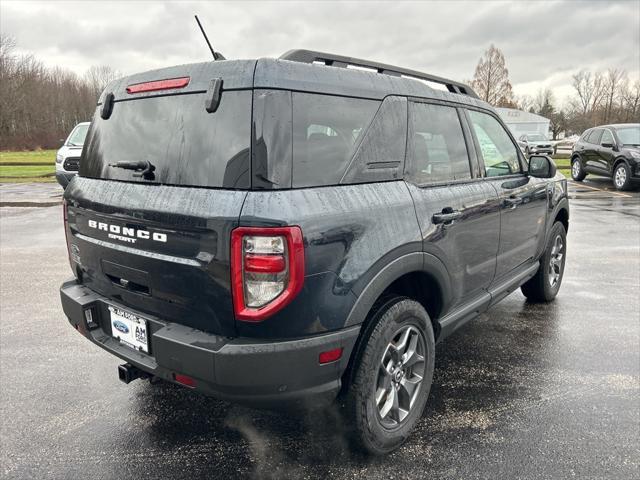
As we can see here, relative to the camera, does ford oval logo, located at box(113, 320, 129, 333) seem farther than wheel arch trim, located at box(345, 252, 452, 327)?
Yes

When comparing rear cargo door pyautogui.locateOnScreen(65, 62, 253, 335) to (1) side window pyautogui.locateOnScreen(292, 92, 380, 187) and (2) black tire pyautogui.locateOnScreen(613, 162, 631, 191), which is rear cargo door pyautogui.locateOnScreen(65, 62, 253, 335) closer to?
(1) side window pyautogui.locateOnScreen(292, 92, 380, 187)

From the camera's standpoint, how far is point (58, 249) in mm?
7164

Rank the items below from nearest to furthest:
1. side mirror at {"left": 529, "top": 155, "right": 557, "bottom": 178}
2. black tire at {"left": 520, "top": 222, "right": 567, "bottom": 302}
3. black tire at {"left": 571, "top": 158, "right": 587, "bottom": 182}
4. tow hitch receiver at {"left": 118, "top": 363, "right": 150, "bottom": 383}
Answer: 1. tow hitch receiver at {"left": 118, "top": 363, "right": 150, "bottom": 383}
2. side mirror at {"left": 529, "top": 155, "right": 557, "bottom": 178}
3. black tire at {"left": 520, "top": 222, "right": 567, "bottom": 302}
4. black tire at {"left": 571, "top": 158, "right": 587, "bottom": 182}

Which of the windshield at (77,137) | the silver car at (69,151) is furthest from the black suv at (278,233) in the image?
the windshield at (77,137)

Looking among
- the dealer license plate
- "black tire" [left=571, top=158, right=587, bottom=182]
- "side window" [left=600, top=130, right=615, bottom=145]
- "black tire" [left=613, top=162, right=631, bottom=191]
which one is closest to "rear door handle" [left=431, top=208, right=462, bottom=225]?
the dealer license plate

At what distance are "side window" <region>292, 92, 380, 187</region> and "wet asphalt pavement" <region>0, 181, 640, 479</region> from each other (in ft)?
4.86

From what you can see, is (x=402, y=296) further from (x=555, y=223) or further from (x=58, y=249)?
(x=58, y=249)

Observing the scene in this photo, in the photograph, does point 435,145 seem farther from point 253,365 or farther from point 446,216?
point 253,365

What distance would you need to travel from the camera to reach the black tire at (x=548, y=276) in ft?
15.1

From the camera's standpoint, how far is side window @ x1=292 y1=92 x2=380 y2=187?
2.08m

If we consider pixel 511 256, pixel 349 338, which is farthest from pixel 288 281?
pixel 511 256

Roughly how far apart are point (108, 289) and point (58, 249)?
5.39 meters

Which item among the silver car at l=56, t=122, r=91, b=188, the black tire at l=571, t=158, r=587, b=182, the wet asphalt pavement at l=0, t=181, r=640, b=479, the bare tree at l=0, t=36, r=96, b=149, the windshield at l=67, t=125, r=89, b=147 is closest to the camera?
the wet asphalt pavement at l=0, t=181, r=640, b=479

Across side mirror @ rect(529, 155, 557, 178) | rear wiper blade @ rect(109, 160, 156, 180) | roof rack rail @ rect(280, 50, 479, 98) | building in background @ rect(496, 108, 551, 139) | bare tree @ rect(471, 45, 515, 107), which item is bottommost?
side mirror @ rect(529, 155, 557, 178)
